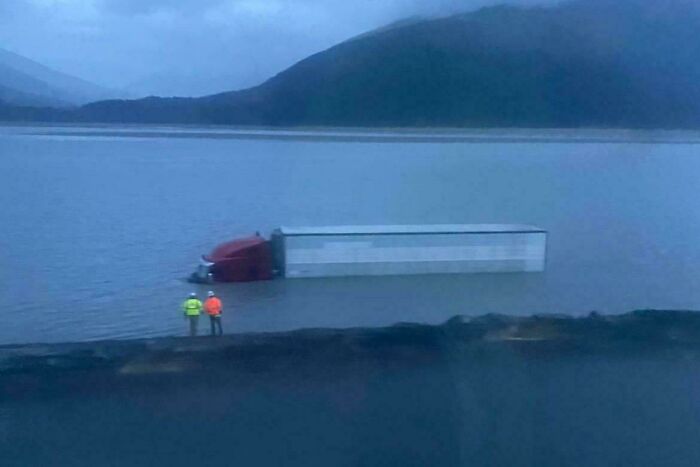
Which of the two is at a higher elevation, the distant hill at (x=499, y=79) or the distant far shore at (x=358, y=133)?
the distant hill at (x=499, y=79)

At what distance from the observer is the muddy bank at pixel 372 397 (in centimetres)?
→ 315

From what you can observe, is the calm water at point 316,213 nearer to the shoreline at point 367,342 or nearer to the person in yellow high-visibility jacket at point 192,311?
the person in yellow high-visibility jacket at point 192,311

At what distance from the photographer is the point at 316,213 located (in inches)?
257

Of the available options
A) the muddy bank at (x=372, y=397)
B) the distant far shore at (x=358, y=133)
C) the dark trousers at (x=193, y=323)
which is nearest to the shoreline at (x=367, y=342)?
the muddy bank at (x=372, y=397)

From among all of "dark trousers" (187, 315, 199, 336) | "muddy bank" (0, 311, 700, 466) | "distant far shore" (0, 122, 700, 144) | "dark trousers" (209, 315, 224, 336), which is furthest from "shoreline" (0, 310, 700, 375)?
"distant far shore" (0, 122, 700, 144)

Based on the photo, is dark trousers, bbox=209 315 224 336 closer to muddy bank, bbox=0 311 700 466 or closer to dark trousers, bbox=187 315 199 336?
dark trousers, bbox=187 315 199 336

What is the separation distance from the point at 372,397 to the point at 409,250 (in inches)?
96.5

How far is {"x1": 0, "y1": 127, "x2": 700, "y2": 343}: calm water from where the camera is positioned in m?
5.14

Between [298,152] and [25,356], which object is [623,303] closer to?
[298,152]

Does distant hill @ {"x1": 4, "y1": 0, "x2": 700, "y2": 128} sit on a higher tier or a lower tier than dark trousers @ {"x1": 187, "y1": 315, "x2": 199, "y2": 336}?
higher

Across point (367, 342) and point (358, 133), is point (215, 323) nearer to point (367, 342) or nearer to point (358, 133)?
point (367, 342)

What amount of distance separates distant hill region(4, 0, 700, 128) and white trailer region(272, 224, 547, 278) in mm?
1532

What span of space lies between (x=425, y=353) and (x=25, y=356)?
7.07ft

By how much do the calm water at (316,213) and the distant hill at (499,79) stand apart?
17cm
